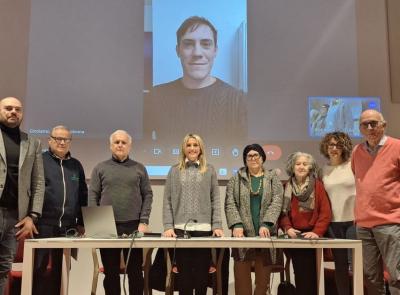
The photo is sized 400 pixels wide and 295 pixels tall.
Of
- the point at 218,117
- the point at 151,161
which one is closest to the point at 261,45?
the point at 218,117

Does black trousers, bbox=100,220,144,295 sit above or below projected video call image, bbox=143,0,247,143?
below

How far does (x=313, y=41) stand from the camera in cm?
416

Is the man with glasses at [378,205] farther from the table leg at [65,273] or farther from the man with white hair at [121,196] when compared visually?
the table leg at [65,273]

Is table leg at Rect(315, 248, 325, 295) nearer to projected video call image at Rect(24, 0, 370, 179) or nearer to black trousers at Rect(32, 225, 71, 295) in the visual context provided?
projected video call image at Rect(24, 0, 370, 179)

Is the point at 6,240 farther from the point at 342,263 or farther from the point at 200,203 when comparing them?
the point at 342,263

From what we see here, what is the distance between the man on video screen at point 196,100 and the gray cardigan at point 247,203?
41.1 inches

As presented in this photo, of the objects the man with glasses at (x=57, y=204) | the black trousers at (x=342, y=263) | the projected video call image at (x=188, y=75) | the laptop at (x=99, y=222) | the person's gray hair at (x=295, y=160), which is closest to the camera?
→ the laptop at (x=99, y=222)

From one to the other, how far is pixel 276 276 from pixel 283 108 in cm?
155

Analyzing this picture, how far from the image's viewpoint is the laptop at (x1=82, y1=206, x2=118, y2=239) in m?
2.48

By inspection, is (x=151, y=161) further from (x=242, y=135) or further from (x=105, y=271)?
(x=105, y=271)

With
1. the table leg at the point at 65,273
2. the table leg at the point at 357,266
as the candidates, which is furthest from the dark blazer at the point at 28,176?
the table leg at the point at 357,266

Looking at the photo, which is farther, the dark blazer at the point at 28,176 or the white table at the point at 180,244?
the dark blazer at the point at 28,176

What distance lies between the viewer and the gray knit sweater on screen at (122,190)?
2.98m

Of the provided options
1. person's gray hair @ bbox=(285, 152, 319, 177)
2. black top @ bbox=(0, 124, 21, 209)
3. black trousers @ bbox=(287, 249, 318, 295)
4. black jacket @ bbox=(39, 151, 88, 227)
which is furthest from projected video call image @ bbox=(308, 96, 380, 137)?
black top @ bbox=(0, 124, 21, 209)
